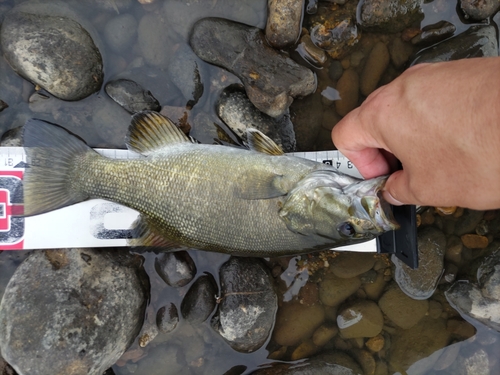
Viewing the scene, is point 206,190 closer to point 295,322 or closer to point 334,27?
point 295,322

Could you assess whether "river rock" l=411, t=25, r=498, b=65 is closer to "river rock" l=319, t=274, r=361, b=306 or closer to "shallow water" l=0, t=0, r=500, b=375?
"shallow water" l=0, t=0, r=500, b=375

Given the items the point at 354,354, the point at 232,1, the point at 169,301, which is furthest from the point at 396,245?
the point at 232,1

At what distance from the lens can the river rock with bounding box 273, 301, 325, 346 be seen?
3.90 metres

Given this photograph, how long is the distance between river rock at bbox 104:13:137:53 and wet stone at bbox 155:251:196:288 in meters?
2.18

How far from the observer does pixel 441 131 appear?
2.31 m

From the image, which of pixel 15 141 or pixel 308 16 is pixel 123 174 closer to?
pixel 15 141

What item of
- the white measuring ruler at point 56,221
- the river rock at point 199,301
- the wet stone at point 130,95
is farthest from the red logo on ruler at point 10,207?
the river rock at point 199,301

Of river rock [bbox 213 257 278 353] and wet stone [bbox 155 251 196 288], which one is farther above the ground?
wet stone [bbox 155 251 196 288]

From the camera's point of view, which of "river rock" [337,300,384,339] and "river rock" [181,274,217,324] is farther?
"river rock" [337,300,384,339]

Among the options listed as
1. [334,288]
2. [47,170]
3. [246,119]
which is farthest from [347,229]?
[47,170]

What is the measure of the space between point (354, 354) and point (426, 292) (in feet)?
3.49

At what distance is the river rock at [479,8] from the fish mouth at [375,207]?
2292 mm

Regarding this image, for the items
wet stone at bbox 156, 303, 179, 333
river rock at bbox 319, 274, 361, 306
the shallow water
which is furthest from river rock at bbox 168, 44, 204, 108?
river rock at bbox 319, 274, 361, 306

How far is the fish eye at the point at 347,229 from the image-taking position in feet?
9.14
